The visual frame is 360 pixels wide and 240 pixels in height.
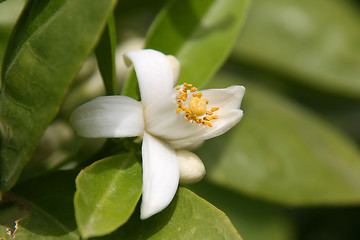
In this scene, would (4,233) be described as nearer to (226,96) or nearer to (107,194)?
(107,194)

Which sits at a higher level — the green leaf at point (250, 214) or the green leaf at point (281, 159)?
the green leaf at point (281, 159)

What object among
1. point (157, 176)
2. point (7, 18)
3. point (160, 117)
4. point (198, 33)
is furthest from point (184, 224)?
point (7, 18)

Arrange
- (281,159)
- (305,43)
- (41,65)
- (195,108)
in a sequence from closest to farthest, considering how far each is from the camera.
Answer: (41,65) < (195,108) < (281,159) < (305,43)

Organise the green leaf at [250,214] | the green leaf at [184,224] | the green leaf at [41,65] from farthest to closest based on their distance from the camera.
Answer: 1. the green leaf at [250,214]
2. the green leaf at [184,224]
3. the green leaf at [41,65]

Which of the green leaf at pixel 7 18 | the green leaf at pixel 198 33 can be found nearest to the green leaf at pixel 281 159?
the green leaf at pixel 198 33

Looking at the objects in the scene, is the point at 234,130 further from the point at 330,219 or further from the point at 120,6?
the point at 330,219

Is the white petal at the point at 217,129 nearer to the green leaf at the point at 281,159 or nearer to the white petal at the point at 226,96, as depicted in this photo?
the white petal at the point at 226,96

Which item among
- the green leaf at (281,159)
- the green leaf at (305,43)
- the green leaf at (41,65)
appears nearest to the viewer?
the green leaf at (41,65)
